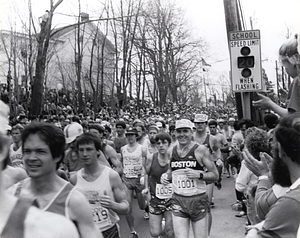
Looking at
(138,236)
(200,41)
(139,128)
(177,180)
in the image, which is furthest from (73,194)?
(200,41)

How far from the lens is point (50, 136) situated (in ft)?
10.6

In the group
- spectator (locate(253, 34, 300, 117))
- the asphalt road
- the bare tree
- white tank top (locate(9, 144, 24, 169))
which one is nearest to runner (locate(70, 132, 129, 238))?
spectator (locate(253, 34, 300, 117))

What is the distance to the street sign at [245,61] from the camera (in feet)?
26.5

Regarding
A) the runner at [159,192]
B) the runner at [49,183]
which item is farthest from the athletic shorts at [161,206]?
the runner at [49,183]

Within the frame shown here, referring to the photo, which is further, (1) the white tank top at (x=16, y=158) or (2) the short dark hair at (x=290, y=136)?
(1) the white tank top at (x=16, y=158)

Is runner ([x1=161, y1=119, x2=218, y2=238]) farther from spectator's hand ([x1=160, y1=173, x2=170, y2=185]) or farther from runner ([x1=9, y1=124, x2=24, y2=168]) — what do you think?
runner ([x1=9, y1=124, x2=24, y2=168])

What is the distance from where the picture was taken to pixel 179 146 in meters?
5.98

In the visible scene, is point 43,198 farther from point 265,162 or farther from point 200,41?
point 200,41

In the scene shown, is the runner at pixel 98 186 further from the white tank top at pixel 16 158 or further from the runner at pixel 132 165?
the runner at pixel 132 165

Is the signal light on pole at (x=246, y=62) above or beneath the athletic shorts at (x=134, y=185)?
above

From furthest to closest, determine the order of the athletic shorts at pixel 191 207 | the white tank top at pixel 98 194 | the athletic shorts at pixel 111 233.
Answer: the athletic shorts at pixel 191 207 < the athletic shorts at pixel 111 233 < the white tank top at pixel 98 194

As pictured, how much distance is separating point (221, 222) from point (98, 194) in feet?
14.6

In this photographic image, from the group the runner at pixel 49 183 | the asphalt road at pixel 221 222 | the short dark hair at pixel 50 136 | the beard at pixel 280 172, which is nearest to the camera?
the beard at pixel 280 172

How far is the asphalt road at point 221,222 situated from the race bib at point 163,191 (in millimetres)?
1292
